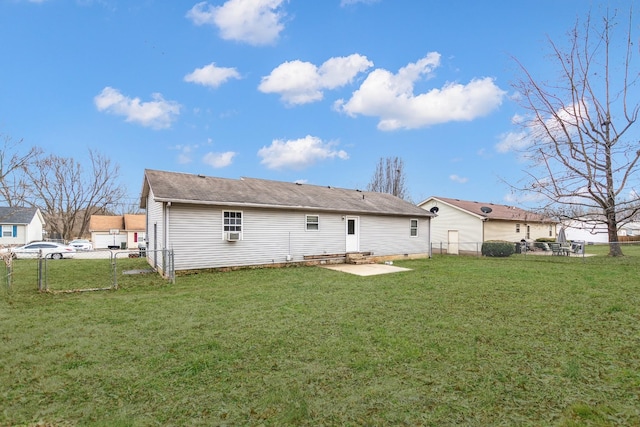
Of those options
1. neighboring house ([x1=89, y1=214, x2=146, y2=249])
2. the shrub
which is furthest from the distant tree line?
the shrub

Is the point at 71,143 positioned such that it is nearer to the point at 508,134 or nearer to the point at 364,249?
the point at 364,249

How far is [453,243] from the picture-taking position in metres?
21.3

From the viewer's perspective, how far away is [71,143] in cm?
3130

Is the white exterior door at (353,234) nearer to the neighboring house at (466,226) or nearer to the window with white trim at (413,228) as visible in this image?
the window with white trim at (413,228)

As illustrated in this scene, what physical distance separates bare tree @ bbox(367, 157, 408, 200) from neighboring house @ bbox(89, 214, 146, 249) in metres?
23.7

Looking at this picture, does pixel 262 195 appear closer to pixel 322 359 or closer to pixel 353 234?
pixel 353 234

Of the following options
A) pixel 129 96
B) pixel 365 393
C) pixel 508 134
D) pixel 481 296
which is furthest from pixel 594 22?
pixel 129 96

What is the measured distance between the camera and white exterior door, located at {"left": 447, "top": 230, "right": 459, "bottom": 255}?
21109 millimetres

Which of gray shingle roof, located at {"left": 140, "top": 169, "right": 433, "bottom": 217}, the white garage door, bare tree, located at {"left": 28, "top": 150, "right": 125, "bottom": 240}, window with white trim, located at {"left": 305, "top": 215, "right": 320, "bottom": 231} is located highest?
bare tree, located at {"left": 28, "top": 150, "right": 125, "bottom": 240}

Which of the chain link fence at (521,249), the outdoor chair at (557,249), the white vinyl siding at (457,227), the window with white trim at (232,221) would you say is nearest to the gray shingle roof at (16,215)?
the window with white trim at (232,221)

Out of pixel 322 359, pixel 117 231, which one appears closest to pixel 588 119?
pixel 322 359

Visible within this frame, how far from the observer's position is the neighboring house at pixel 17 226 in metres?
27.6

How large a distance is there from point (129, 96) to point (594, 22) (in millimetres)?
24505

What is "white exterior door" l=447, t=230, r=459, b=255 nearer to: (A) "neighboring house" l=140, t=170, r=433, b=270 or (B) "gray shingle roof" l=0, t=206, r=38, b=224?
(A) "neighboring house" l=140, t=170, r=433, b=270
